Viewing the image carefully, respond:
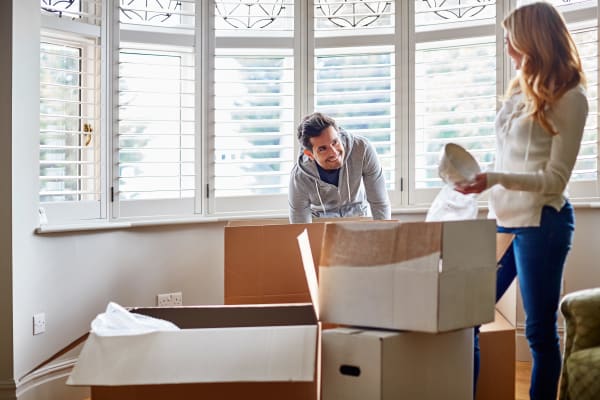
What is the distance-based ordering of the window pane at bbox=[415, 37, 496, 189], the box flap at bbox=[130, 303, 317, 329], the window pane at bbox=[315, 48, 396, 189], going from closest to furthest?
1. the box flap at bbox=[130, 303, 317, 329]
2. the window pane at bbox=[415, 37, 496, 189]
3. the window pane at bbox=[315, 48, 396, 189]

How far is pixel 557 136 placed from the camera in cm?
195

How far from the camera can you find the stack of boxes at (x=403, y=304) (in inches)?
71.6

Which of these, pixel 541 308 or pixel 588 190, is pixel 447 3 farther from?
pixel 541 308

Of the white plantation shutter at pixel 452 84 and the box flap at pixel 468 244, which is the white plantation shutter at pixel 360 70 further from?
the box flap at pixel 468 244

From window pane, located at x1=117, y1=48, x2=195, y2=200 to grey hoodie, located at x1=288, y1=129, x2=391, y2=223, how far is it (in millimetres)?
768

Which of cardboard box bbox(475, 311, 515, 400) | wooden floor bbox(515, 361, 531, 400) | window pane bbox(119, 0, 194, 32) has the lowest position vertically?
wooden floor bbox(515, 361, 531, 400)

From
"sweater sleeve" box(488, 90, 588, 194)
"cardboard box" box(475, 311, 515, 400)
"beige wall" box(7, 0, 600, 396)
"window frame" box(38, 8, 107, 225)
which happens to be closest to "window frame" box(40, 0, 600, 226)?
"window frame" box(38, 8, 107, 225)

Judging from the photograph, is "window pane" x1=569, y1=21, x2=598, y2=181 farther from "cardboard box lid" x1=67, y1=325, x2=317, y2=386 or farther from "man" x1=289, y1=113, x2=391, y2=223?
"cardboard box lid" x1=67, y1=325, x2=317, y2=386

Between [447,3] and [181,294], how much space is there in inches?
80.3

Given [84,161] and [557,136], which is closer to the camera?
[557,136]

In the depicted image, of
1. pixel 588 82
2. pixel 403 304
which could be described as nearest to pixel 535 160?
pixel 403 304

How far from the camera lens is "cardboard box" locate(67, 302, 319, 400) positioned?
5.68 feet

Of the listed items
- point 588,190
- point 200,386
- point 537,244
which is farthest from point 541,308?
point 588,190

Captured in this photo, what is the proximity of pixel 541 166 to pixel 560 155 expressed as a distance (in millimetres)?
61
